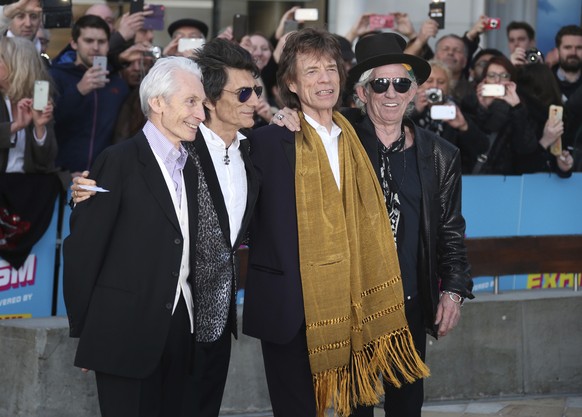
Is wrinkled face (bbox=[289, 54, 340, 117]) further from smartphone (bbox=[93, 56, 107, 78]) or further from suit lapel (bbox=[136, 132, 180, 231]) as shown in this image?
smartphone (bbox=[93, 56, 107, 78])

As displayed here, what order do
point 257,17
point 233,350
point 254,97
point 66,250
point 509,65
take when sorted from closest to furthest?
point 66,250 → point 254,97 → point 233,350 → point 509,65 → point 257,17

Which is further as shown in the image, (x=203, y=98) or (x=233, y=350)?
(x=233, y=350)

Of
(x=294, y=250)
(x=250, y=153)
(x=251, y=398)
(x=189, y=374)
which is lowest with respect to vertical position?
(x=251, y=398)

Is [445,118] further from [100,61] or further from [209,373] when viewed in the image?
[209,373]

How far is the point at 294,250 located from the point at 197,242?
51 cm

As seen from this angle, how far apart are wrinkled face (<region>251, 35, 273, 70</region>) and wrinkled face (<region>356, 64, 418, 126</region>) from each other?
4.30 m

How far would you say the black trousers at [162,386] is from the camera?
15.5 ft

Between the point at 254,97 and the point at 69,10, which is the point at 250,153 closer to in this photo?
the point at 254,97

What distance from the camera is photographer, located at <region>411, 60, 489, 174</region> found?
8.97 m

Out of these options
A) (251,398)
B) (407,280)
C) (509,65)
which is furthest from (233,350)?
(509,65)

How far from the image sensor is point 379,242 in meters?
5.41

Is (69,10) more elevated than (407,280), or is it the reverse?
(69,10)

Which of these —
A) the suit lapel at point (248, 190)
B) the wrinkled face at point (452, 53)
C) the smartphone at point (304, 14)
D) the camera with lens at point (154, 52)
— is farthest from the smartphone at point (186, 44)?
the suit lapel at point (248, 190)

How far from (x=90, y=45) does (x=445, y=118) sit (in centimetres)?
260
